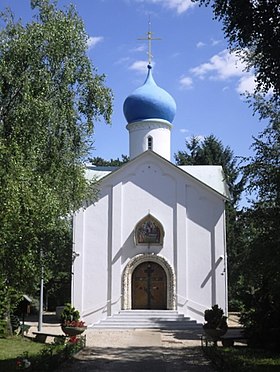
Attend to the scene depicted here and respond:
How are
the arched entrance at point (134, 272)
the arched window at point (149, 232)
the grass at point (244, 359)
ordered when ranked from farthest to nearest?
the arched window at point (149, 232) < the arched entrance at point (134, 272) < the grass at point (244, 359)

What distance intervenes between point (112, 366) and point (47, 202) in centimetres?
456

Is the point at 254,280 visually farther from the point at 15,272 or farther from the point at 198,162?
the point at 198,162

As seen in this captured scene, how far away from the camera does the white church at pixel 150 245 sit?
24672mm

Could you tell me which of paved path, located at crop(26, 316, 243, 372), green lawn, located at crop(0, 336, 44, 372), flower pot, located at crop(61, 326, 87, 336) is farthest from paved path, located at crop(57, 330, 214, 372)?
green lawn, located at crop(0, 336, 44, 372)

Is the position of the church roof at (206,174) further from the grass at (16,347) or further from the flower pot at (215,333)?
the grass at (16,347)

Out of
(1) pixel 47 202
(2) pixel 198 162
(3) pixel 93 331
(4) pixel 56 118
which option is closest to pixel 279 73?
(1) pixel 47 202

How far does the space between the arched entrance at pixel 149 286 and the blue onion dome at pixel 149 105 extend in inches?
365

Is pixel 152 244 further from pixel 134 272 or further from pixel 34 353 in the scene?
pixel 34 353

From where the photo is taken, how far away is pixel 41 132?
14.8m

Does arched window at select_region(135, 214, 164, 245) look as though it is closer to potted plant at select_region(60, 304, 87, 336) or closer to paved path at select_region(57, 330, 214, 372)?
paved path at select_region(57, 330, 214, 372)

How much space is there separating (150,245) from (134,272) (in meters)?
1.59

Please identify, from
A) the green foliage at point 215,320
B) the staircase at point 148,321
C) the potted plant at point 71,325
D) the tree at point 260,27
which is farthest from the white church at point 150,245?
the tree at point 260,27

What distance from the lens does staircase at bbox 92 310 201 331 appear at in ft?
75.6

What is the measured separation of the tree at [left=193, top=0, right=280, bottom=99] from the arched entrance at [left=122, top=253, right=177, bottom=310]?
51.1 ft
